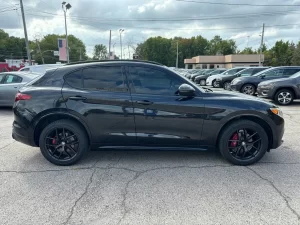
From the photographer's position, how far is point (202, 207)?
273 cm

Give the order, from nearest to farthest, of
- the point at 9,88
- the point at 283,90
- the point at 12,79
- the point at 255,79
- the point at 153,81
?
1. the point at 153,81
2. the point at 9,88
3. the point at 12,79
4. the point at 283,90
5. the point at 255,79

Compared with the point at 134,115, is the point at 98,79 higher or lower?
higher

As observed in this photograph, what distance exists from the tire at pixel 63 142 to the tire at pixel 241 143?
2.25 metres

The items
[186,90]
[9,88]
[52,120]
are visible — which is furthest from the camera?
[9,88]

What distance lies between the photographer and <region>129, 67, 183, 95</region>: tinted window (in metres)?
3.77

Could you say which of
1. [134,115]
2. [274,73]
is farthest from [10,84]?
[274,73]

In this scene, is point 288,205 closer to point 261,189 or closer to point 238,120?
point 261,189

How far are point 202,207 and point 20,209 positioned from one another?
2074mm

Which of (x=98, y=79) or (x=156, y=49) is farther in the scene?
(x=156, y=49)

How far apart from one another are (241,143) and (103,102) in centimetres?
230

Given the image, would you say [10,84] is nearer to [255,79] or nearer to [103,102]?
[103,102]

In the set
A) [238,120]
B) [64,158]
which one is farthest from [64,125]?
[238,120]

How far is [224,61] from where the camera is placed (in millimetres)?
69625

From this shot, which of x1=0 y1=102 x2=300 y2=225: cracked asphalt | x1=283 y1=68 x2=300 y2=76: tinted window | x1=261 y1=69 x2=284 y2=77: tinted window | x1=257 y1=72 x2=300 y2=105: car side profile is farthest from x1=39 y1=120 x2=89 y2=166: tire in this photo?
x1=283 y1=68 x2=300 y2=76: tinted window
